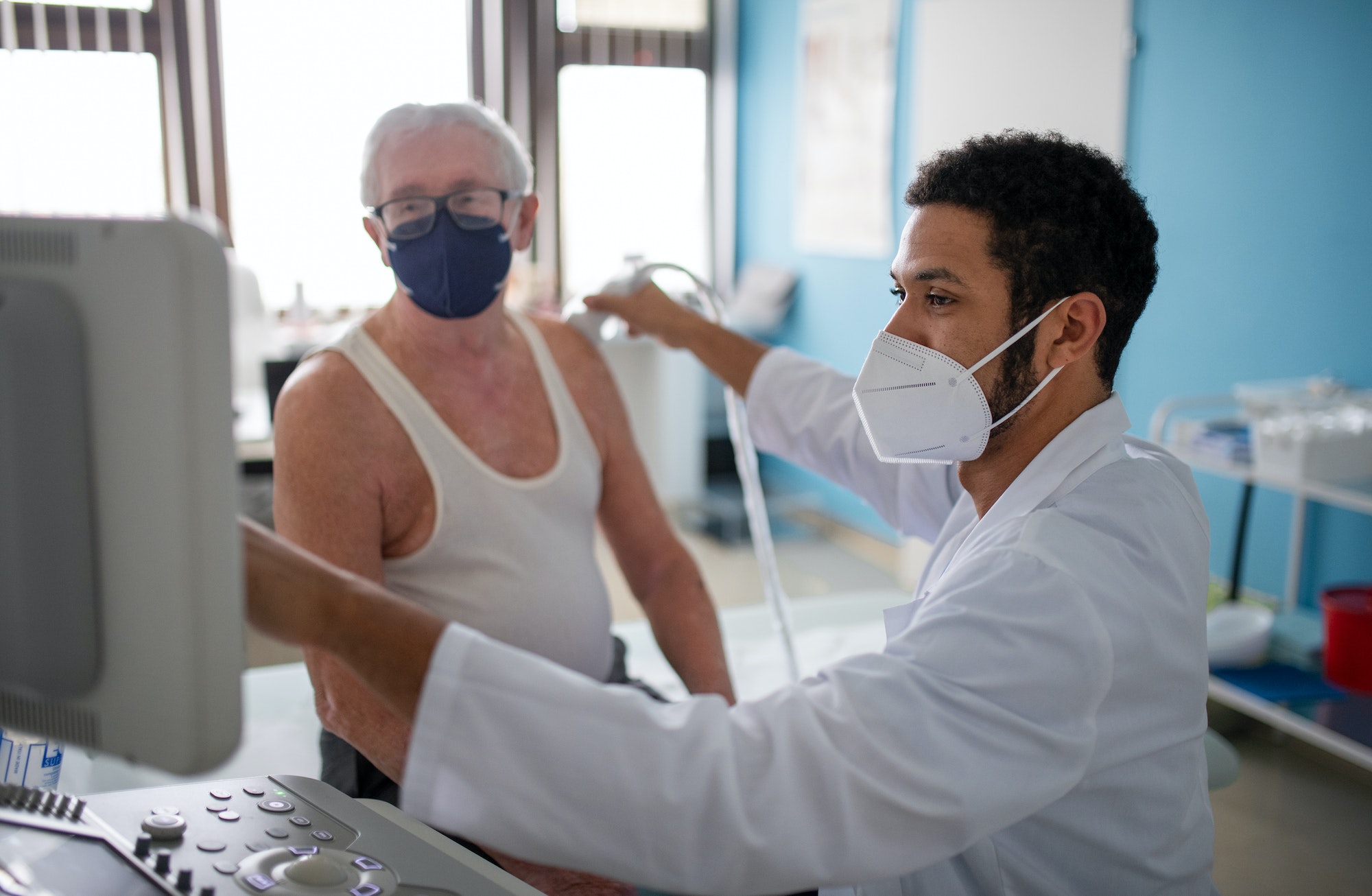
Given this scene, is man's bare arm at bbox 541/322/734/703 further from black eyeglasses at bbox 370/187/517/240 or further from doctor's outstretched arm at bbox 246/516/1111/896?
doctor's outstretched arm at bbox 246/516/1111/896

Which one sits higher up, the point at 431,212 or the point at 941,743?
the point at 431,212

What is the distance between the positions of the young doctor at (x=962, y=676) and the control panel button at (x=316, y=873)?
7cm

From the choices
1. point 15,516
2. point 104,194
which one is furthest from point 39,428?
point 104,194

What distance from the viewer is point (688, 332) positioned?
5.48 ft

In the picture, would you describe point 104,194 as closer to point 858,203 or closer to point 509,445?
Answer: point 858,203

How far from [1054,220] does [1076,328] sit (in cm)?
11

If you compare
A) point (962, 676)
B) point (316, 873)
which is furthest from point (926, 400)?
point (316, 873)

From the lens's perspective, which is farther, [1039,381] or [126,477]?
[1039,381]

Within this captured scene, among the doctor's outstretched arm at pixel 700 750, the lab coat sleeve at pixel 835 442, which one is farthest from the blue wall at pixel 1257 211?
the doctor's outstretched arm at pixel 700 750

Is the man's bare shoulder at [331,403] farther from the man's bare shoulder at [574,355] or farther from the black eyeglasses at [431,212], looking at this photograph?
the man's bare shoulder at [574,355]

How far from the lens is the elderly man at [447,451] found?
4.37 feet

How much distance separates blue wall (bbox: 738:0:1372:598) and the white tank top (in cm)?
199

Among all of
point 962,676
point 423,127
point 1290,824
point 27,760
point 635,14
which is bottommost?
point 1290,824

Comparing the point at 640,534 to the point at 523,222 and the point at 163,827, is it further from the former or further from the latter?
the point at 163,827
